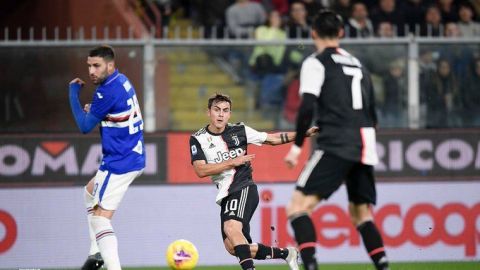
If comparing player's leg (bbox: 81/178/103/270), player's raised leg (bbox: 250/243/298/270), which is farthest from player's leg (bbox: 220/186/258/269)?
player's leg (bbox: 81/178/103/270)

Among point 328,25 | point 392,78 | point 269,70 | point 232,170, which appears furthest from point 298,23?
point 328,25

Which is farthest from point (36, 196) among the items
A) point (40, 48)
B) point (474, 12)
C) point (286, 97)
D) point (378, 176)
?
point (474, 12)

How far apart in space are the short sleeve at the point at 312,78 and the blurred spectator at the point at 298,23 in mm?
5398

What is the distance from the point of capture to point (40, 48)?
1355 centimetres

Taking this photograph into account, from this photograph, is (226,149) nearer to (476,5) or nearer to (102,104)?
(102,104)

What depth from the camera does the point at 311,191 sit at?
8.65m

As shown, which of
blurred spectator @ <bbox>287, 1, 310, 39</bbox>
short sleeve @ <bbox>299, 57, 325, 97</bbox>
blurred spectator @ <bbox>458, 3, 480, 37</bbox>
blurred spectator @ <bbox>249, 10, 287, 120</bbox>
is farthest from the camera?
blurred spectator @ <bbox>458, 3, 480, 37</bbox>

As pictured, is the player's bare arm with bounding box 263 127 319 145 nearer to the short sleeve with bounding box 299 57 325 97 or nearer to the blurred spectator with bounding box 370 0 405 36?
the short sleeve with bounding box 299 57 325 97

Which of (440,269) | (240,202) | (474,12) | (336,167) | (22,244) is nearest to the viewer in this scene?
(336,167)

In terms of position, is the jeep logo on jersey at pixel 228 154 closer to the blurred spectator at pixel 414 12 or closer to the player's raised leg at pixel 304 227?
the player's raised leg at pixel 304 227

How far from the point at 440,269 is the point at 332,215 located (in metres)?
1.75

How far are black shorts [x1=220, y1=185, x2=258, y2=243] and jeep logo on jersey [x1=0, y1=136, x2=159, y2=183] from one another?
10.3 feet

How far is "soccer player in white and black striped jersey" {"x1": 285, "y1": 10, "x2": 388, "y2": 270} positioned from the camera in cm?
860

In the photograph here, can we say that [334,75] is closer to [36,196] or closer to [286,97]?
[286,97]
